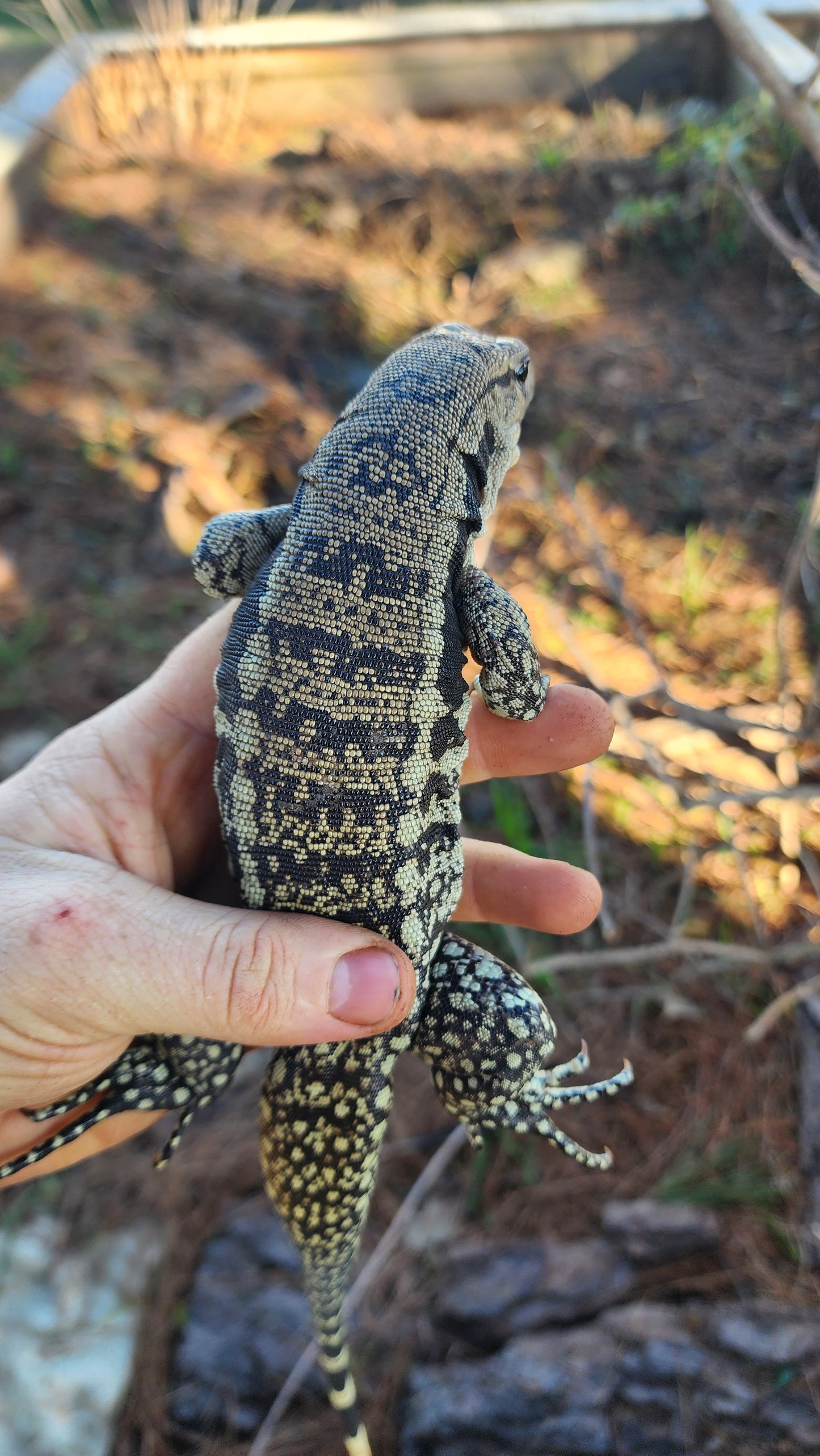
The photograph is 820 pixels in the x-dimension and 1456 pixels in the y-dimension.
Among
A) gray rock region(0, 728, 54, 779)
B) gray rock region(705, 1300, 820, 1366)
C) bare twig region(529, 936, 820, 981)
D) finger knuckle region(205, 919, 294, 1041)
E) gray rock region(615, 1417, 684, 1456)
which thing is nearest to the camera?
finger knuckle region(205, 919, 294, 1041)

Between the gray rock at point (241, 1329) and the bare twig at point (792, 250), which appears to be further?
the gray rock at point (241, 1329)

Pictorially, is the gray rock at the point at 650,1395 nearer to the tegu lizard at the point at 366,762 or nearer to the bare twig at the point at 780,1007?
the tegu lizard at the point at 366,762

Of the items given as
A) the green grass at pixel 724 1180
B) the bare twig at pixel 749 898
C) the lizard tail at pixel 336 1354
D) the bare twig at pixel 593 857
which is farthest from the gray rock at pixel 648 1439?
the bare twig at pixel 749 898

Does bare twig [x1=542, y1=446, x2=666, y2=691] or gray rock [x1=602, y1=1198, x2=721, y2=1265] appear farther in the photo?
bare twig [x1=542, y1=446, x2=666, y2=691]

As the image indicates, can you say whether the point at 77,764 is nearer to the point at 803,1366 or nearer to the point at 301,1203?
the point at 301,1203

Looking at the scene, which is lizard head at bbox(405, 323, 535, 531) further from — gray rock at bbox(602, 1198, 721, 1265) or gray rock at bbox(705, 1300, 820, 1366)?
gray rock at bbox(705, 1300, 820, 1366)

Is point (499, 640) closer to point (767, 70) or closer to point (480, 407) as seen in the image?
point (480, 407)

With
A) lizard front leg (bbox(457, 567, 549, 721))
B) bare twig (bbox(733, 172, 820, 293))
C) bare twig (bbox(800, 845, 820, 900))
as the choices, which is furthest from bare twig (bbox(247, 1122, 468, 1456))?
bare twig (bbox(733, 172, 820, 293))
